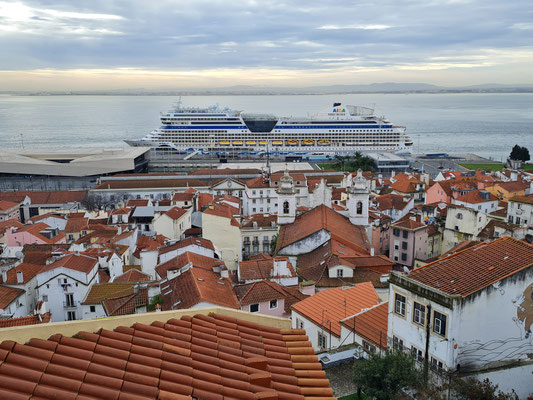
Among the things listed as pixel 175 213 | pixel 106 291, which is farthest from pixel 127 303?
pixel 175 213

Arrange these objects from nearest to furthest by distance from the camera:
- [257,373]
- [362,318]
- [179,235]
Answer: [257,373], [362,318], [179,235]

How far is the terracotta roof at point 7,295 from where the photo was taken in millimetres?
20562

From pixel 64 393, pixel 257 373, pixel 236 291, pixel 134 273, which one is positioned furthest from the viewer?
pixel 134 273

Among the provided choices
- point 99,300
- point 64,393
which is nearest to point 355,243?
point 99,300

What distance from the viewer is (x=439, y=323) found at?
1059 cm

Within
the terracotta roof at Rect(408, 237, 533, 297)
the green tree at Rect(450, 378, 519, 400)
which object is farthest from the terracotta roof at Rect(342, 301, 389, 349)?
the green tree at Rect(450, 378, 519, 400)

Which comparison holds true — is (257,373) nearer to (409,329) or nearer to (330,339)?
(409,329)

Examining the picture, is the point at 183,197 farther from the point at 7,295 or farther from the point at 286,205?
the point at 7,295

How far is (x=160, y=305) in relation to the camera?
18.0 meters

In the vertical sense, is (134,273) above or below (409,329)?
below

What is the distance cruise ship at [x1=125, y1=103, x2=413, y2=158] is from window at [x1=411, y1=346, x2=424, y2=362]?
3734 inches

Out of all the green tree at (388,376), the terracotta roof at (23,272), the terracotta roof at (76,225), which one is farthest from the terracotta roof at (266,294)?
the terracotta roof at (76,225)

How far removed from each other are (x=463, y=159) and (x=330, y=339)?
8576 centimetres

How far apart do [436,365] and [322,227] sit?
652 inches
